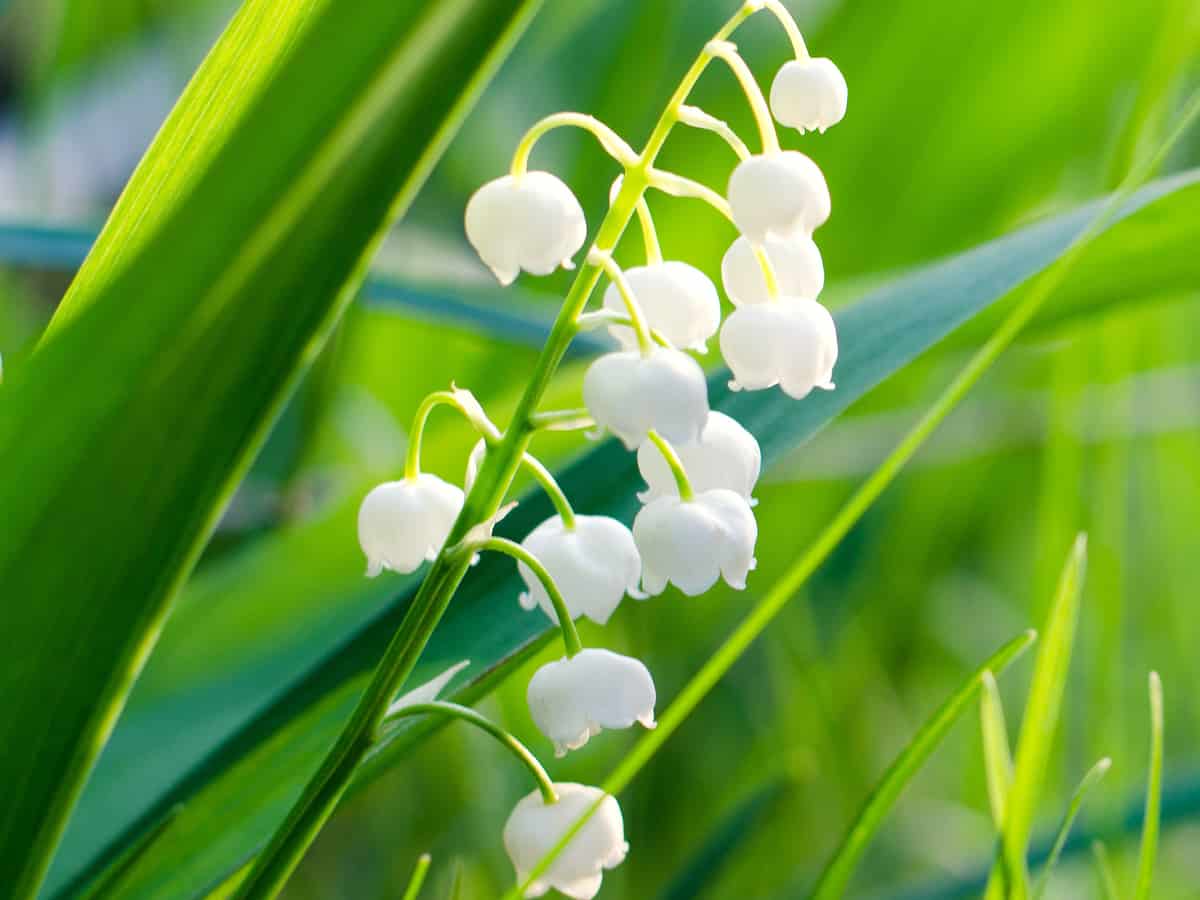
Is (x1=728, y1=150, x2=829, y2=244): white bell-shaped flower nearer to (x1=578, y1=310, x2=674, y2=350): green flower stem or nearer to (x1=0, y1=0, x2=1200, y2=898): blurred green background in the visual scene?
(x1=578, y1=310, x2=674, y2=350): green flower stem

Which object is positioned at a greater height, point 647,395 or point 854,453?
point 854,453

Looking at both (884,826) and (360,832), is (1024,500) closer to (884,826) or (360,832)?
(884,826)

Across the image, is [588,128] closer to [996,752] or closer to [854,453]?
[996,752]

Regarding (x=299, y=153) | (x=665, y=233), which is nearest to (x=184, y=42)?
(x=665, y=233)

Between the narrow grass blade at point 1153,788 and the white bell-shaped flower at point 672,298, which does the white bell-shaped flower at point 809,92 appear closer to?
the white bell-shaped flower at point 672,298

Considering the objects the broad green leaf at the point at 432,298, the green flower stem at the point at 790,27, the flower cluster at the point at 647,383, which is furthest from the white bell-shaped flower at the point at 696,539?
the broad green leaf at the point at 432,298

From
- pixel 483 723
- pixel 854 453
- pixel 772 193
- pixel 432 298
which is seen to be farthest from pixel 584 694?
pixel 854 453

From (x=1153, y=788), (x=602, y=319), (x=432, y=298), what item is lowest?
(x=1153, y=788)
